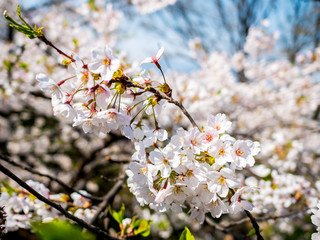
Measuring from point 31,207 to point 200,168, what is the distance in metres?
Answer: 1.08

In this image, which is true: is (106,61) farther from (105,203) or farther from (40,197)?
(105,203)

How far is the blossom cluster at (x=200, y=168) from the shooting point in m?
0.76

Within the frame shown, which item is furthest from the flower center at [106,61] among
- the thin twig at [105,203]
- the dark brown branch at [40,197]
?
the thin twig at [105,203]

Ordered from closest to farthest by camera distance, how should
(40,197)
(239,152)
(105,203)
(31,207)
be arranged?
1. (40,197)
2. (239,152)
3. (31,207)
4. (105,203)

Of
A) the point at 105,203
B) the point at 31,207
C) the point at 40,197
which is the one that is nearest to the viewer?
the point at 40,197

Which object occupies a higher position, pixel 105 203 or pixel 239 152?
pixel 239 152

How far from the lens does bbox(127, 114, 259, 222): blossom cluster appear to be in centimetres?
76

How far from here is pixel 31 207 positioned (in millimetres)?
1319

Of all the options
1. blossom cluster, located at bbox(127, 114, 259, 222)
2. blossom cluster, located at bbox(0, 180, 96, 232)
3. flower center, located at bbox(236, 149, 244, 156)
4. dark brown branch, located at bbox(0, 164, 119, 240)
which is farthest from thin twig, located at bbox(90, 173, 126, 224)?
flower center, located at bbox(236, 149, 244, 156)

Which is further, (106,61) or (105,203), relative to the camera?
(105,203)

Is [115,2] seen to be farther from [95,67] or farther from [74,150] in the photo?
[95,67]

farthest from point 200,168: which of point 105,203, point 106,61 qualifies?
point 105,203

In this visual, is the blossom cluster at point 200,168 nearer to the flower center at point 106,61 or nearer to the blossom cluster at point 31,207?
the flower center at point 106,61

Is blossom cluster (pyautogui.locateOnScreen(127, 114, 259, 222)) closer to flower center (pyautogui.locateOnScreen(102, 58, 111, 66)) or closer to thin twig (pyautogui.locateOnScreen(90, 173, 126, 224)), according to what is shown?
flower center (pyautogui.locateOnScreen(102, 58, 111, 66))
